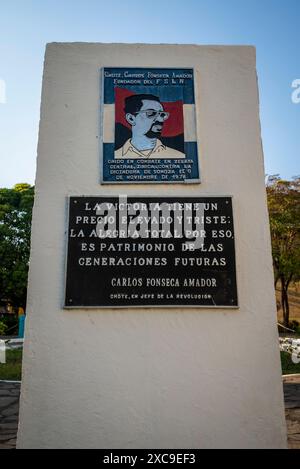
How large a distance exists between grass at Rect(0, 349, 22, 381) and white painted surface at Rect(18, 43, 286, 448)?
5.17 metres

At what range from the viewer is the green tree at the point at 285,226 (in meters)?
18.6

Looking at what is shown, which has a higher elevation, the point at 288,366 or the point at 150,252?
the point at 150,252

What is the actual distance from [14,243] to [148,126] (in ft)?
62.1

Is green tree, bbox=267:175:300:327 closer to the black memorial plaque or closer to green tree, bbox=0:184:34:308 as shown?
green tree, bbox=0:184:34:308

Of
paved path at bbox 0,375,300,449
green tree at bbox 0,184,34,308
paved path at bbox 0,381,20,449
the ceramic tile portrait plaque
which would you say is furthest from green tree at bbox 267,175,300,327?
the ceramic tile portrait plaque

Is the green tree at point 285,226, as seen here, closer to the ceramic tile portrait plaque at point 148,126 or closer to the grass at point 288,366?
the grass at point 288,366

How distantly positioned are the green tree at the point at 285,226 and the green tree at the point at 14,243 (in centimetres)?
1392

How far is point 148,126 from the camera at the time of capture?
308 centimetres

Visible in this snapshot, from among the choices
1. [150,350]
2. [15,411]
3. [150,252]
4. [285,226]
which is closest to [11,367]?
[15,411]

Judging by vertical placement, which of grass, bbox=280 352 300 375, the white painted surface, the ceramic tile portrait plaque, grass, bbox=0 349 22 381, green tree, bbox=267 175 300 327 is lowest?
grass, bbox=280 352 300 375

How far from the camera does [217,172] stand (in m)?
2.93

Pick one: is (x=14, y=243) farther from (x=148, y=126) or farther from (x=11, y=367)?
(x=148, y=126)

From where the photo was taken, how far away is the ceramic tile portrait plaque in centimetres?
294

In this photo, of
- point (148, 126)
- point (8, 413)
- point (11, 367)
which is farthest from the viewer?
point (11, 367)
